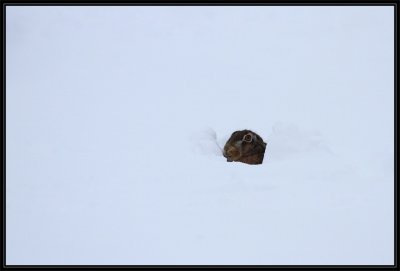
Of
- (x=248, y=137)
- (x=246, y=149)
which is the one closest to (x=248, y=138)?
(x=248, y=137)

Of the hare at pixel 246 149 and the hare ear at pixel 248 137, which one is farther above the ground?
the hare ear at pixel 248 137

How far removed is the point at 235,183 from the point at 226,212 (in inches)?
15.2

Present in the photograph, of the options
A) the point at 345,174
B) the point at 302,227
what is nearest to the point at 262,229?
the point at 302,227

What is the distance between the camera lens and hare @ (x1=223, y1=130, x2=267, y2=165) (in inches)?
171

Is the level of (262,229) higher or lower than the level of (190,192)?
lower

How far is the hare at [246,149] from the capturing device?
435cm

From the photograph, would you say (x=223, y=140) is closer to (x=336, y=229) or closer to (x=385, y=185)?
(x=385, y=185)

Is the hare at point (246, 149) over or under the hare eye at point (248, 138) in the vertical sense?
under

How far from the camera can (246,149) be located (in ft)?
14.4

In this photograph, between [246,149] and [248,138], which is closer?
[246,149]

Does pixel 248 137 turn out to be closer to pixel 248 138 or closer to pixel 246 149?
pixel 248 138

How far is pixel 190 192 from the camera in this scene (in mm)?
2447

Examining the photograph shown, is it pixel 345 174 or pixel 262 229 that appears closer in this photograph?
pixel 262 229

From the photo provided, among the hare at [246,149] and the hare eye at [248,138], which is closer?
the hare at [246,149]
